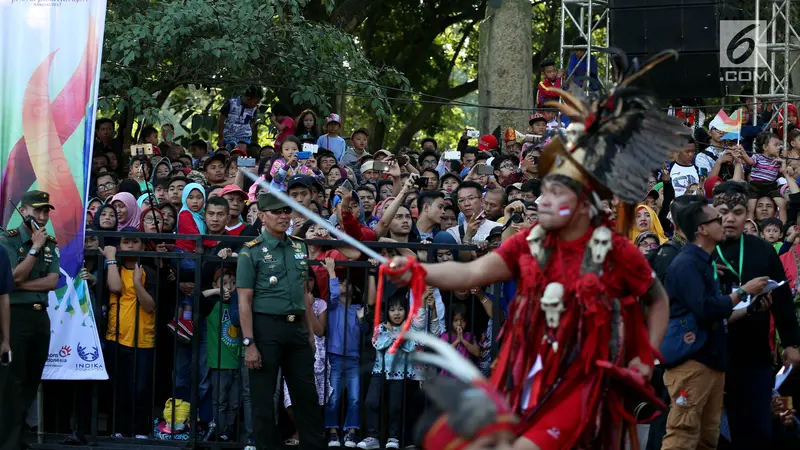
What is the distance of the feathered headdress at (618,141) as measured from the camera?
5.74 metres

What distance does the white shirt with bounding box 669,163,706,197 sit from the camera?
13.2m

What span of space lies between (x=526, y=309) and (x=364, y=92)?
30.0 feet

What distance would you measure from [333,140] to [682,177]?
14.0ft

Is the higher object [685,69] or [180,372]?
[685,69]

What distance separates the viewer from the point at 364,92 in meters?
14.6

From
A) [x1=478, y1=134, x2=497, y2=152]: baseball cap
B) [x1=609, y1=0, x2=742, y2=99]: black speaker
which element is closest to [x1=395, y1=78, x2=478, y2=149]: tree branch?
[x1=609, y1=0, x2=742, y2=99]: black speaker

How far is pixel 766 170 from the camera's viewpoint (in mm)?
13625

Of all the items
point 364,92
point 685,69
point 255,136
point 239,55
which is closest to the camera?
point 239,55

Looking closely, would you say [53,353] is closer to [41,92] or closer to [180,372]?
[180,372]

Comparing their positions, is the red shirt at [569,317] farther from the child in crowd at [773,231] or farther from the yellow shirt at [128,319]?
the child in crowd at [773,231]

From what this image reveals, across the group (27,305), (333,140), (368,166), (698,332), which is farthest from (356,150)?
(698,332)

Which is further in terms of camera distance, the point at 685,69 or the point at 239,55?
the point at 685,69

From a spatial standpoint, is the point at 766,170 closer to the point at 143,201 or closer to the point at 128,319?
the point at 143,201

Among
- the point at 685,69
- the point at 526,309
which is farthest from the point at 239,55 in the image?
the point at 685,69
